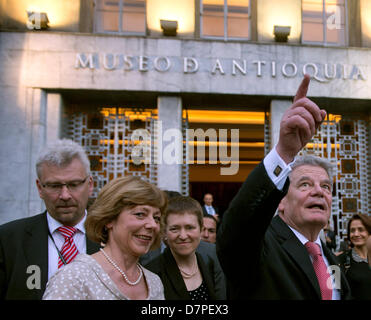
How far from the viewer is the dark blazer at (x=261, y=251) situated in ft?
4.98

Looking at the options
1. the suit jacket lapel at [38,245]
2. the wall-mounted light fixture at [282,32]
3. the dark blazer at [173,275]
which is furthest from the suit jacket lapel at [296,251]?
the wall-mounted light fixture at [282,32]

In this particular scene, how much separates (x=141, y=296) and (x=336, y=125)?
1021 centimetres

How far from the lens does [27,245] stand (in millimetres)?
2494

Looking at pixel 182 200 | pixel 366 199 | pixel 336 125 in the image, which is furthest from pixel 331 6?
pixel 182 200

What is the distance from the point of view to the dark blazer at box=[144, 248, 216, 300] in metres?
2.91

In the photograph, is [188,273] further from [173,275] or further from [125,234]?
[125,234]

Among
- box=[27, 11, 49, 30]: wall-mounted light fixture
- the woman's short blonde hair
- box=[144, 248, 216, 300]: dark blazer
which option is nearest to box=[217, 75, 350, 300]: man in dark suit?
the woman's short blonde hair

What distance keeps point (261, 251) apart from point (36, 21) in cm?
969

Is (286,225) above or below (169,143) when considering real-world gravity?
below

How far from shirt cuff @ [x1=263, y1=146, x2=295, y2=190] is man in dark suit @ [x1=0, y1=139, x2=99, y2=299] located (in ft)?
4.96

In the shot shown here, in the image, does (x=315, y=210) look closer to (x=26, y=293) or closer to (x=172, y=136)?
(x=26, y=293)

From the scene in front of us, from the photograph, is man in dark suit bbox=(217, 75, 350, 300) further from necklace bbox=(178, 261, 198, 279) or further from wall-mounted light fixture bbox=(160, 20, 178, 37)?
wall-mounted light fixture bbox=(160, 20, 178, 37)

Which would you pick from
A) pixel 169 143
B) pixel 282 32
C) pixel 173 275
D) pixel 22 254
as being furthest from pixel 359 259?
pixel 282 32

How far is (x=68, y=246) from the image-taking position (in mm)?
2611
